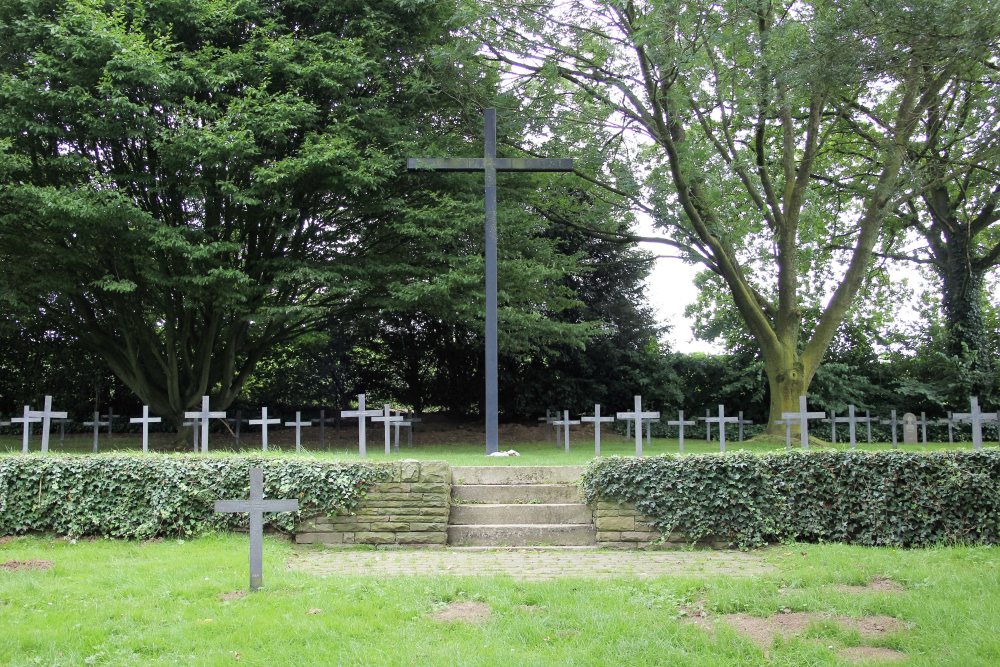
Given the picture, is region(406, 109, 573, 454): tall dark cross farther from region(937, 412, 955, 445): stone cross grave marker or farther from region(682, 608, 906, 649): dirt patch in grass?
region(937, 412, 955, 445): stone cross grave marker

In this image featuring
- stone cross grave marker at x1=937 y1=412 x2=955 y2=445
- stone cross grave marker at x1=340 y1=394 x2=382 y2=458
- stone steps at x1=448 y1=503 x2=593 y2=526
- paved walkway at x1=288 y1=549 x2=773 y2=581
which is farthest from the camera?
stone cross grave marker at x1=937 y1=412 x2=955 y2=445

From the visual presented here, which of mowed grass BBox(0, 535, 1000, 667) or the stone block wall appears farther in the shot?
the stone block wall

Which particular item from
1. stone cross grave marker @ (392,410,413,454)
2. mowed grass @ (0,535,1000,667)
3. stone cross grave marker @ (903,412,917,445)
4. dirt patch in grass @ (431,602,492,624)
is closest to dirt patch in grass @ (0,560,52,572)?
mowed grass @ (0,535,1000,667)

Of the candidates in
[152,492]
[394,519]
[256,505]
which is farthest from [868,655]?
[152,492]

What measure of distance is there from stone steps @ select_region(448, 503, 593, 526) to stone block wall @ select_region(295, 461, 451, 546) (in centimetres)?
38

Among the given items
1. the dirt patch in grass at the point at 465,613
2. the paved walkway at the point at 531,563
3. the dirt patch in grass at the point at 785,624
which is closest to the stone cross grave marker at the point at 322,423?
the paved walkway at the point at 531,563

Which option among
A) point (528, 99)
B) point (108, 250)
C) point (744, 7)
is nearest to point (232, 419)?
point (108, 250)

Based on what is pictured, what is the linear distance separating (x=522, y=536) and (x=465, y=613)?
2.87m

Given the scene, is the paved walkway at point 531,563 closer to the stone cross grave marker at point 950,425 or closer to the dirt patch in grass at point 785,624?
the dirt patch in grass at point 785,624

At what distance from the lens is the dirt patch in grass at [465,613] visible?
5074mm

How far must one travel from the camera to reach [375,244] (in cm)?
1641

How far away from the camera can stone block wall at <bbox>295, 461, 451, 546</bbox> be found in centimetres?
790

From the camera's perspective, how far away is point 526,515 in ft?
27.5

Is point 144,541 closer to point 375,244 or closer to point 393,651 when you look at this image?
point 393,651
